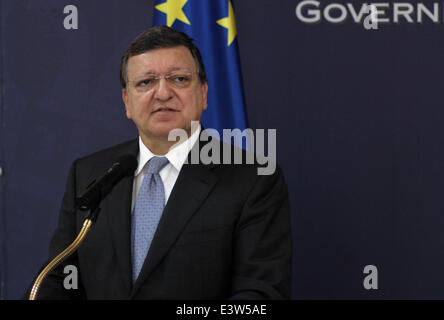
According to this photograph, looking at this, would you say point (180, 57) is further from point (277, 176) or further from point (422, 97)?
point (422, 97)

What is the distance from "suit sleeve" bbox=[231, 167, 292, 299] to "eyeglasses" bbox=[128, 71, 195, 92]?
367mm

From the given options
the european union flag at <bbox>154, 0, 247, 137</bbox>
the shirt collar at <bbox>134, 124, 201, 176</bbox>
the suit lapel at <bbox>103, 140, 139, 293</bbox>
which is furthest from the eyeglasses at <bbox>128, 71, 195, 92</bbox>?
the european union flag at <bbox>154, 0, 247, 137</bbox>

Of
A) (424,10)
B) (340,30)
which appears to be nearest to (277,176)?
(340,30)

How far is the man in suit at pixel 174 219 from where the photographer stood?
1.47 meters

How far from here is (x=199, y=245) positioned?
4.95 ft

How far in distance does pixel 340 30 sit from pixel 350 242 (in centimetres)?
98

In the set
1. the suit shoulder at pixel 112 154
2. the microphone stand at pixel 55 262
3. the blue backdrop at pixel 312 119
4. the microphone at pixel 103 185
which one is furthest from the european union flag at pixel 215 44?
the microphone stand at pixel 55 262

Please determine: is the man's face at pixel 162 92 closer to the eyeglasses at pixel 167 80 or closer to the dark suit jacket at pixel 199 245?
the eyeglasses at pixel 167 80

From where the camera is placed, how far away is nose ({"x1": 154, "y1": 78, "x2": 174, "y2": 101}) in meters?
1.58

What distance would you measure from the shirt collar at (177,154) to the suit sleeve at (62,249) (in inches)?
9.3

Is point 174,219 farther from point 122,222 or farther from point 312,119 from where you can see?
point 312,119

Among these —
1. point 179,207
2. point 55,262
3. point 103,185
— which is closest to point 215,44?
point 179,207

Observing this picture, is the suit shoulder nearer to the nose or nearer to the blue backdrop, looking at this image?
the nose

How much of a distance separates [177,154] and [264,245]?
389 millimetres
